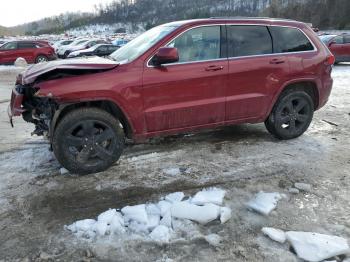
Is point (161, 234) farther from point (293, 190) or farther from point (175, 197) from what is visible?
point (293, 190)

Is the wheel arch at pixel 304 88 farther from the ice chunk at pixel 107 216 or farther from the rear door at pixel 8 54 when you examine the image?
the rear door at pixel 8 54

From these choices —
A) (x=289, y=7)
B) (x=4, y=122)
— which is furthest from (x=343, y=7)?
(x=4, y=122)

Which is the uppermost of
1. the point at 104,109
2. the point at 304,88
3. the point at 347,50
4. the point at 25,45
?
the point at 104,109

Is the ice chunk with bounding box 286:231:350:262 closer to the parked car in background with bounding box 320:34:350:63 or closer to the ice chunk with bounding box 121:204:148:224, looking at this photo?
the ice chunk with bounding box 121:204:148:224

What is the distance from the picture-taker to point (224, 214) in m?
3.71

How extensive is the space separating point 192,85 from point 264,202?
1.82 metres

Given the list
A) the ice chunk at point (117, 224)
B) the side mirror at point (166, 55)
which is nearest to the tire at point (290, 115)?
the side mirror at point (166, 55)

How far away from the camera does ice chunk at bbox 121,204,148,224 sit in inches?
144

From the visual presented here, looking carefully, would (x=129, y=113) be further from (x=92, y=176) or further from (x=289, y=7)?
(x=289, y=7)

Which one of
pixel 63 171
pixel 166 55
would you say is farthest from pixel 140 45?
pixel 63 171

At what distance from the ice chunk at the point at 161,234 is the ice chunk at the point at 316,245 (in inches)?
40.9

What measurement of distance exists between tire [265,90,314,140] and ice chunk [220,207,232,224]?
2.51 m

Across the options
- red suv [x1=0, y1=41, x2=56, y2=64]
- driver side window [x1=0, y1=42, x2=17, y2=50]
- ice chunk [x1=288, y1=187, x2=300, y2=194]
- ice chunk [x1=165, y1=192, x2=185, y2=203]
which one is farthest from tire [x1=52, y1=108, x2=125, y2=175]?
driver side window [x1=0, y1=42, x2=17, y2=50]

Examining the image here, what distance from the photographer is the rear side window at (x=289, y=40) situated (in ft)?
18.8
